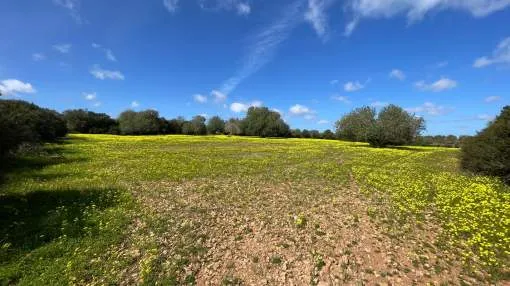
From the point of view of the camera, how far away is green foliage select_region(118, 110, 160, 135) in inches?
3878

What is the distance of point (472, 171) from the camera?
23.9 meters

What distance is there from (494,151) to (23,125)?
3813 centimetres

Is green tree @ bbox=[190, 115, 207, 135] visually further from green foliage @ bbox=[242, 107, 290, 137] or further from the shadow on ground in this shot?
the shadow on ground

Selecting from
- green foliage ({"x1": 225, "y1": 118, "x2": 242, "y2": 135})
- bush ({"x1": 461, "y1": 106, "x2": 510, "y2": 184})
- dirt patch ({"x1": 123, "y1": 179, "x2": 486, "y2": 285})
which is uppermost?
green foliage ({"x1": 225, "y1": 118, "x2": 242, "y2": 135})

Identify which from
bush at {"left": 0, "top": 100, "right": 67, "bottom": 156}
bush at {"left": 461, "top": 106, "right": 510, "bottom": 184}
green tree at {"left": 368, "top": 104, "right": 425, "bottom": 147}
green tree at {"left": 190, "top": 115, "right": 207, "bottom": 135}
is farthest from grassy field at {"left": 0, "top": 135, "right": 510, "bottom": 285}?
green tree at {"left": 190, "top": 115, "right": 207, "bottom": 135}

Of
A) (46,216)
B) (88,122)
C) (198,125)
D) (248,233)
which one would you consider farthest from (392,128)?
(88,122)

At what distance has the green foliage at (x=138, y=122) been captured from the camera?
98500mm

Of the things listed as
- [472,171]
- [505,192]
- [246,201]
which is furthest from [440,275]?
[472,171]

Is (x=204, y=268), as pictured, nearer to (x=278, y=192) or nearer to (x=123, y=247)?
(x=123, y=247)

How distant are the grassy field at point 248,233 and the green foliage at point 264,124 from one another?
297ft

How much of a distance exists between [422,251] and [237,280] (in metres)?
5.84

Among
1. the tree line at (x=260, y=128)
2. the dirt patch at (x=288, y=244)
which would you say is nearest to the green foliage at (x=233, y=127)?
the tree line at (x=260, y=128)

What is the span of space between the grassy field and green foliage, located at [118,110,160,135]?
84956 mm

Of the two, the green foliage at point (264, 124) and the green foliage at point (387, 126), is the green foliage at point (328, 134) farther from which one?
the green foliage at point (387, 126)
